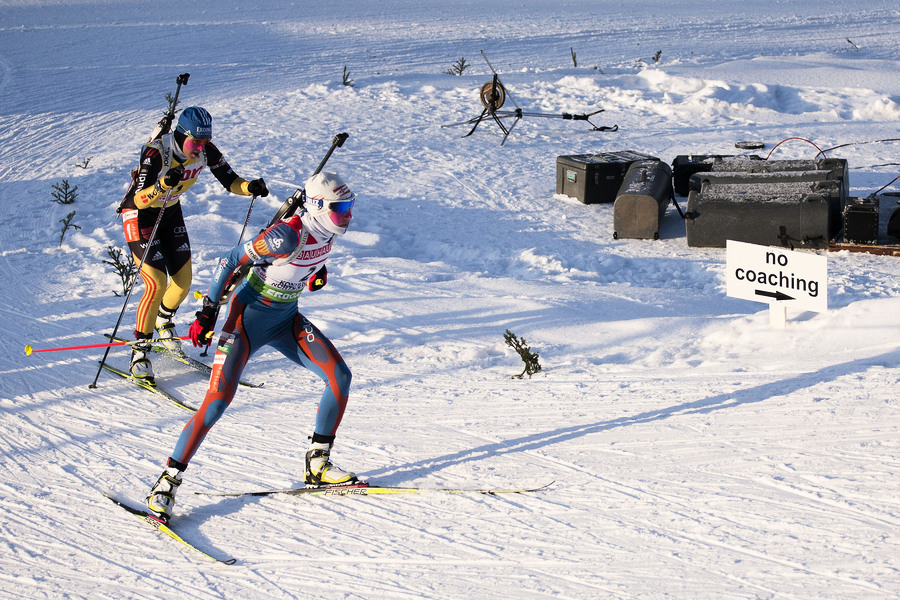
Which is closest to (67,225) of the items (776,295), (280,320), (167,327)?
(167,327)

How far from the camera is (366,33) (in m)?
24.8

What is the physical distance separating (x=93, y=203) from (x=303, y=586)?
803 centimetres

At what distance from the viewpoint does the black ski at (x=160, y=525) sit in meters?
4.25

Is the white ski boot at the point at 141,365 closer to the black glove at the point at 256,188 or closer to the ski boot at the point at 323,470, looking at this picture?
the black glove at the point at 256,188

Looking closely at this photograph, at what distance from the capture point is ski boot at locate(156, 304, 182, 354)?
270 inches

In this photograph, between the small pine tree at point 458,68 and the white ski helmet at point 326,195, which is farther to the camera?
the small pine tree at point 458,68

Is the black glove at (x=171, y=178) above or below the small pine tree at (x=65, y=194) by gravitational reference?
above

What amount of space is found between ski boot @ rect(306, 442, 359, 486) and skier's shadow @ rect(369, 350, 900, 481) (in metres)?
0.26

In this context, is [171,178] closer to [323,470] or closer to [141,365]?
[141,365]

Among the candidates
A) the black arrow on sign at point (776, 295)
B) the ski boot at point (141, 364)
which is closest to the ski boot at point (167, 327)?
the ski boot at point (141, 364)

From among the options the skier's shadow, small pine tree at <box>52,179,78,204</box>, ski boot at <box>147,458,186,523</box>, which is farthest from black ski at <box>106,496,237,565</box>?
small pine tree at <box>52,179,78,204</box>

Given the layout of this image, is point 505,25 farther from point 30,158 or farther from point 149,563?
point 149,563

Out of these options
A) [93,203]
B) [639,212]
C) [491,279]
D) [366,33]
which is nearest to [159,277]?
[491,279]

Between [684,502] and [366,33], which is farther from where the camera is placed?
[366,33]
